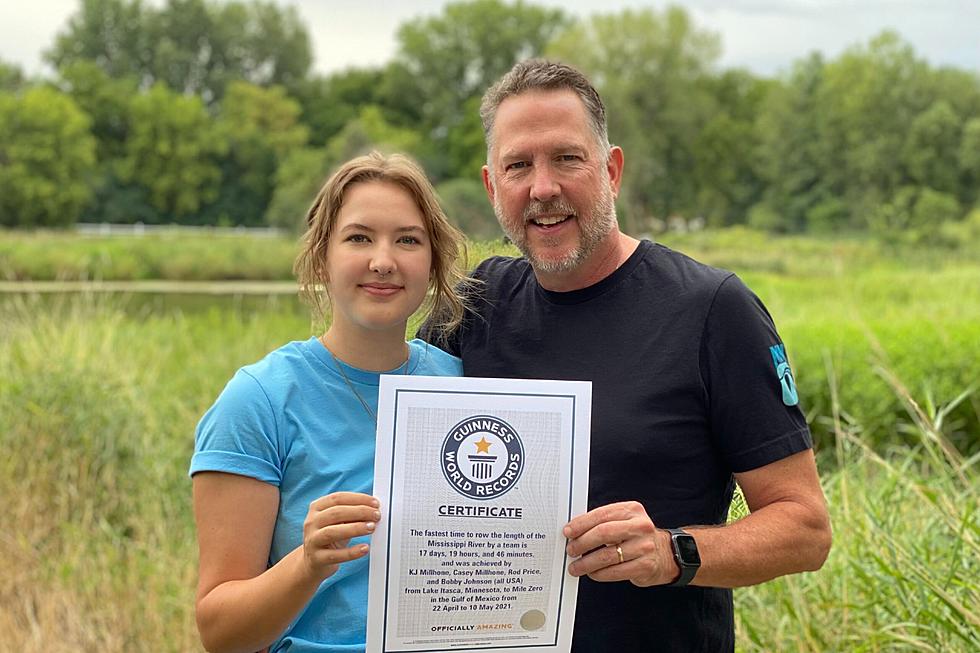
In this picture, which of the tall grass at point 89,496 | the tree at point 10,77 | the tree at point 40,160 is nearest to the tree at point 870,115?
the tree at point 40,160

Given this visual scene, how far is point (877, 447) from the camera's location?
24.7 feet

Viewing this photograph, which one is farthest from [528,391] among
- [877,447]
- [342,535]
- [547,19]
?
[547,19]

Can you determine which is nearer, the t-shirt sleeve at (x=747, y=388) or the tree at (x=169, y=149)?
the t-shirt sleeve at (x=747, y=388)

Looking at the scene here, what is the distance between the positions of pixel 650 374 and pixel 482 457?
557mm

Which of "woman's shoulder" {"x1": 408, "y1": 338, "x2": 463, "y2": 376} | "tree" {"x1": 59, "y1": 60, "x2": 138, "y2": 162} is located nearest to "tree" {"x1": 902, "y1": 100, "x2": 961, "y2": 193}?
"tree" {"x1": 59, "y1": 60, "x2": 138, "y2": 162}

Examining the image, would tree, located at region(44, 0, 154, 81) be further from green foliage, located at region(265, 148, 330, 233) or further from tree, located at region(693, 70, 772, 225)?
tree, located at region(693, 70, 772, 225)

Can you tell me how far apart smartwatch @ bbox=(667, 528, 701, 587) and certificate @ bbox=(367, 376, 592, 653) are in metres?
0.22

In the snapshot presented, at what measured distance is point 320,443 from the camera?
223 centimetres

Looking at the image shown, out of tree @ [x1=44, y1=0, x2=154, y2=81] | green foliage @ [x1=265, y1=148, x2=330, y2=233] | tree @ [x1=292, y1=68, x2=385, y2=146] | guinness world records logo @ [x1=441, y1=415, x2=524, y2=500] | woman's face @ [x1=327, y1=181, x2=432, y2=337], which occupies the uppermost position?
tree @ [x1=44, y1=0, x2=154, y2=81]

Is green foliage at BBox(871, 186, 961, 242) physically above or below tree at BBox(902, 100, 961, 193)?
below

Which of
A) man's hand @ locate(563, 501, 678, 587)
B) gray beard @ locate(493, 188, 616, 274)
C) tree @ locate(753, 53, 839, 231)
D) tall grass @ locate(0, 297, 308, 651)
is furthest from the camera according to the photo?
tree @ locate(753, 53, 839, 231)

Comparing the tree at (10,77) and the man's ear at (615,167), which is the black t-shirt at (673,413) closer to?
the man's ear at (615,167)

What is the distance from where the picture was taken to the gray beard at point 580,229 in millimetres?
2629

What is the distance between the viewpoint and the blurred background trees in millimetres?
49134
